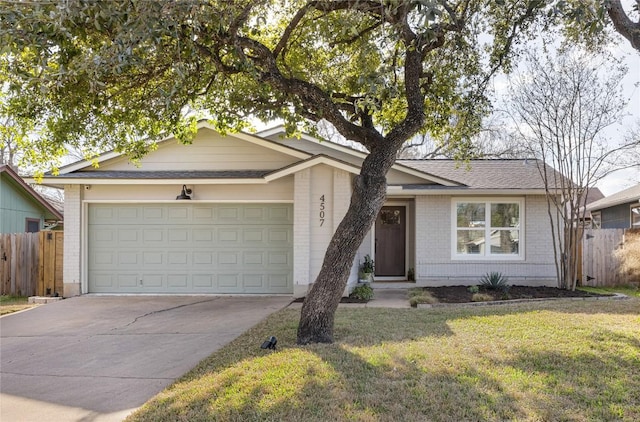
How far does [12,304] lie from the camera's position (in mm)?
11211

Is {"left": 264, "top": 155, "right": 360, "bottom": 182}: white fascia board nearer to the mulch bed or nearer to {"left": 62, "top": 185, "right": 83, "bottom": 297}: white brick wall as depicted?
the mulch bed

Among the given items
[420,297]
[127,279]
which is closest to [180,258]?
[127,279]

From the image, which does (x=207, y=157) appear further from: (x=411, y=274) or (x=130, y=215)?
(x=411, y=274)

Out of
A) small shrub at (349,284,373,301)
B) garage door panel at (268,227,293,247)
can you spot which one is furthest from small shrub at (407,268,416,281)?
garage door panel at (268,227,293,247)

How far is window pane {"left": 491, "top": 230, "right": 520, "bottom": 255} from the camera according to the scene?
13.2 metres

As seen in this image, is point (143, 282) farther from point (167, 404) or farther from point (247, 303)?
point (167, 404)

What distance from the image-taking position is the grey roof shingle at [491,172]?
12.8 meters

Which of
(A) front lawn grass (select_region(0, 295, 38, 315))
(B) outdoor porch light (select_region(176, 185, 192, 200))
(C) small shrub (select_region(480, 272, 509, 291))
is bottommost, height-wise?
(A) front lawn grass (select_region(0, 295, 38, 315))

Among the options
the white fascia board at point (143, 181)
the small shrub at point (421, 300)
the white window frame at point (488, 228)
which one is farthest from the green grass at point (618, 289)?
the white fascia board at point (143, 181)

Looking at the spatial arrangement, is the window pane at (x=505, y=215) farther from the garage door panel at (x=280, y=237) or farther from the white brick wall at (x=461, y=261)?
the garage door panel at (x=280, y=237)

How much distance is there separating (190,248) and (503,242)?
28.1 ft

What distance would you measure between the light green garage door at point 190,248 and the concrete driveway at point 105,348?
2.14ft

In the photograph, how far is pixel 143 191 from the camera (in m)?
12.0

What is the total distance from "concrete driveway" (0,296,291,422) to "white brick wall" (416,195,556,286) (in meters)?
4.43
